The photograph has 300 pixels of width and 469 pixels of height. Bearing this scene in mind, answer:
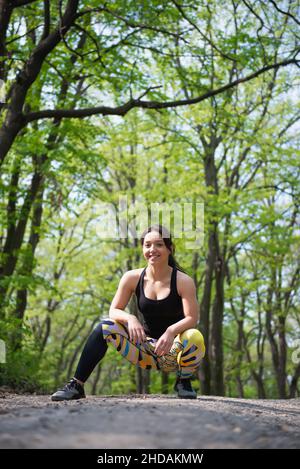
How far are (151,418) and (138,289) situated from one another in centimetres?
216

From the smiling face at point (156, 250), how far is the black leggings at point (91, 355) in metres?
0.74

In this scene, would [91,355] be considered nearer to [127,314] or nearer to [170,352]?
[127,314]

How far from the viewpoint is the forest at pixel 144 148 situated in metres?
8.87

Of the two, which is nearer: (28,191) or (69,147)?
(69,147)

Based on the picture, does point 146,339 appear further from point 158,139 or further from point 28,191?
point 158,139

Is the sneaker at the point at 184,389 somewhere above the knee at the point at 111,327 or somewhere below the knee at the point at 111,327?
below

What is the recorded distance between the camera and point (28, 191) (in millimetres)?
11234

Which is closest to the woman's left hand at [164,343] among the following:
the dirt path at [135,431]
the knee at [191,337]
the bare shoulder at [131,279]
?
the knee at [191,337]

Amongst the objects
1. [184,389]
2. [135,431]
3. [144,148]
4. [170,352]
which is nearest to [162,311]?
[170,352]

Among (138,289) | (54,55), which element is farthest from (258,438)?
(54,55)

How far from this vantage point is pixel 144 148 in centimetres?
1609

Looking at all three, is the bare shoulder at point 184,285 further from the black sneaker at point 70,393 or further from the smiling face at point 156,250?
the black sneaker at point 70,393

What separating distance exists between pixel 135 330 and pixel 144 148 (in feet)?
40.5

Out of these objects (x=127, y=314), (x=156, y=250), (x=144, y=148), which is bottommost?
(x=127, y=314)
